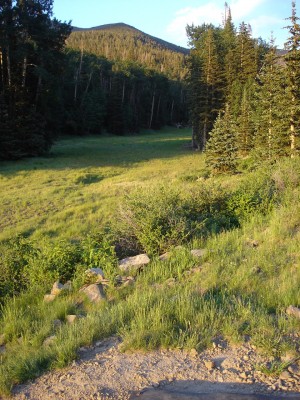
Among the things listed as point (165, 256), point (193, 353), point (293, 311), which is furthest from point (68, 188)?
point (193, 353)

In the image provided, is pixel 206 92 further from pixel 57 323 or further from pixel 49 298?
pixel 57 323

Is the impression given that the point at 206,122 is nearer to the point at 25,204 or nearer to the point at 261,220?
the point at 25,204

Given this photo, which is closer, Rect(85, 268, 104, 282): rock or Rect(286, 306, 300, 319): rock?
Rect(286, 306, 300, 319): rock

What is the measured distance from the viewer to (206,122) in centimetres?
4397

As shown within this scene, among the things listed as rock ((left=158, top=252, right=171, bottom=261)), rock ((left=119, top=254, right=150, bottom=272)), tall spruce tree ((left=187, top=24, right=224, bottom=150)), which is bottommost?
rock ((left=119, top=254, right=150, bottom=272))

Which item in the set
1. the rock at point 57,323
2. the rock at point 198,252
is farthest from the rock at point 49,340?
the rock at point 198,252

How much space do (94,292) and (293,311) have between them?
2.41 m

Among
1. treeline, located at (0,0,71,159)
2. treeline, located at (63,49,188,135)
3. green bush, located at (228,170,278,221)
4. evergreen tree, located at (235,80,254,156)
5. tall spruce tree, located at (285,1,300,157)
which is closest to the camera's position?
green bush, located at (228,170,278,221)

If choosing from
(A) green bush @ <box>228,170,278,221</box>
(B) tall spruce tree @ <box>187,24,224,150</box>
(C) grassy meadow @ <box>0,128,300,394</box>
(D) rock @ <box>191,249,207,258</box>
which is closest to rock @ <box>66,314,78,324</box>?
(C) grassy meadow @ <box>0,128,300,394</box>

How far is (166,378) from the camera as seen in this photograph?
3098 mm

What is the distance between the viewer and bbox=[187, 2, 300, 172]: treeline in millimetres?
21516

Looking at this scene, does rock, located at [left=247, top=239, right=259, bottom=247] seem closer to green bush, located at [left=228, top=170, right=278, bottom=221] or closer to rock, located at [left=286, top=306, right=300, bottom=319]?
green bush, located at [left=228, top=170, right=278, bottom=221]

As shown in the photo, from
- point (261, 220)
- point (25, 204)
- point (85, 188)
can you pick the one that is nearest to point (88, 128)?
point (85, 188)

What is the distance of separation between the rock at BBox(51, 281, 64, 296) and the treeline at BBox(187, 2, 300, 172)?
1561cm
